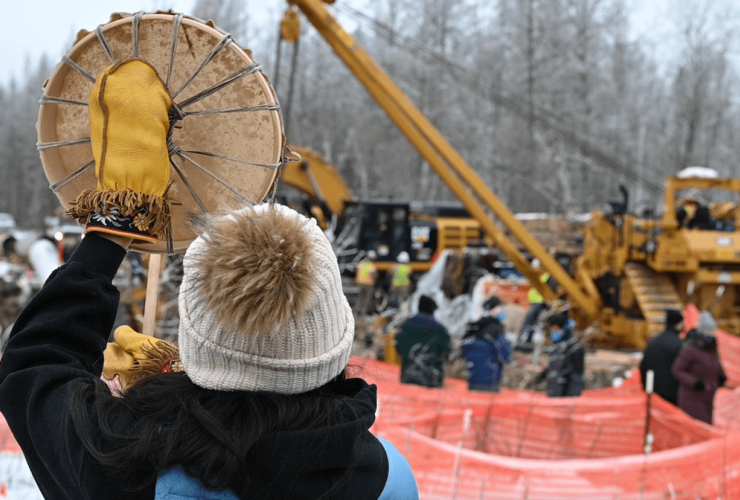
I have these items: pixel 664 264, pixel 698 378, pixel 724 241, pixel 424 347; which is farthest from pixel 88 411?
pixel 724 241

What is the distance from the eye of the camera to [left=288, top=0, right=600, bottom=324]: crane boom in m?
10.9


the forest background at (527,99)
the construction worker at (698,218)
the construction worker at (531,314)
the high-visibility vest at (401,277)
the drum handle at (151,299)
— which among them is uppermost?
the forest background at (527,99)

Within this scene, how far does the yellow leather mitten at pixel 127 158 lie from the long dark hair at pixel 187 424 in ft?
1.00

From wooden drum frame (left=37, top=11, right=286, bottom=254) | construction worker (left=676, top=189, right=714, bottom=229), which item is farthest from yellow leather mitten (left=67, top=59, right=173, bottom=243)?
construction worker (left=676, top=189, right=714, bottom=229)

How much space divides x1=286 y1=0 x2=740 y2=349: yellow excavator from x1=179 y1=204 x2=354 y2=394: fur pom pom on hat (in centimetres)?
979

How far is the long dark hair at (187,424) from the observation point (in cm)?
103

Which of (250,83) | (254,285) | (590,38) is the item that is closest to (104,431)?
→ (254,285)

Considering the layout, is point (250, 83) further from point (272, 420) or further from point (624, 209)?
point (624, 209)

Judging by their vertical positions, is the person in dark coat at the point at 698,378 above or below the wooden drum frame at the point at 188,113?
below

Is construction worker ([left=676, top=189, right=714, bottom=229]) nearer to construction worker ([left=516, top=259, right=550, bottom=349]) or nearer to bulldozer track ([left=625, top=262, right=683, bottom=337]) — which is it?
bulldozer track ([left=625, top=262, right=683, bottom=337])

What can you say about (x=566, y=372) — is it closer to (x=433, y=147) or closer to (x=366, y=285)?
(x=433, y=147)

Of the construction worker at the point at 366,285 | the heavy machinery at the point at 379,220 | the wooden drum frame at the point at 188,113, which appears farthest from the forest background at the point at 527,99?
the wooden drum frame at the point at 188,113

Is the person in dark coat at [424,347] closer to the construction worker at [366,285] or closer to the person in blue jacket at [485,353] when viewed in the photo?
the person in blue jacket at [485,353]

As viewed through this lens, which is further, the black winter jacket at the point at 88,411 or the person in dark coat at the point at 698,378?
the person in dark coat at the point at 698,378
